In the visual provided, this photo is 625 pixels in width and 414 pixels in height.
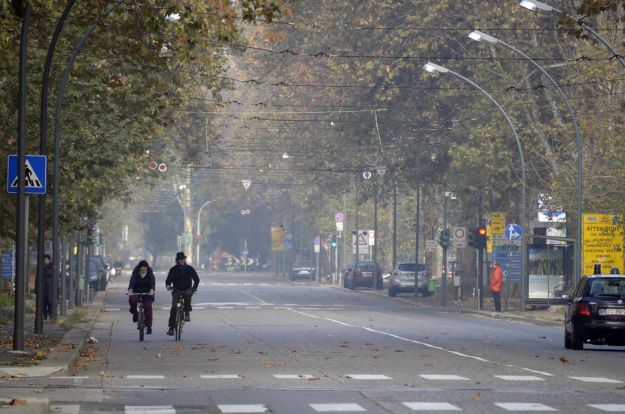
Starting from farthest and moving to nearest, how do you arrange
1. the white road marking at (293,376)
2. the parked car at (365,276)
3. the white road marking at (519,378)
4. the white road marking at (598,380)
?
the parked car at (365,276), the white road marking at (293,376), the white road marking at (519,378), the white road marking at (598,380)

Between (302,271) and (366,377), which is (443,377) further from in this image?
(302,271)

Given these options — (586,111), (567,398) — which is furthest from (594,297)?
(586,111)

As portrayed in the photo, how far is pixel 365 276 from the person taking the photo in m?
88.7

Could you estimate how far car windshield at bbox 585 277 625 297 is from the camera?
29812mm

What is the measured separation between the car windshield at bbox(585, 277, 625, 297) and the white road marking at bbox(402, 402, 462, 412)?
1352cm

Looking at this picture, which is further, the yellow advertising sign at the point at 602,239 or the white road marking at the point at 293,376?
the yellow advertising sign at the point at 602,239

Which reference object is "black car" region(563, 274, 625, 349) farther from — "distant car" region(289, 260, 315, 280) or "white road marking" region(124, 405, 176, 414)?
"distant car" region(289, 260, 315, 280)

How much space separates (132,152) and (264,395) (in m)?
24.4

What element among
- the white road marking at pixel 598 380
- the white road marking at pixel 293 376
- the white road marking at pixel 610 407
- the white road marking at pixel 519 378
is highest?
the white road marking at pixel 519 378

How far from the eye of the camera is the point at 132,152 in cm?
4188

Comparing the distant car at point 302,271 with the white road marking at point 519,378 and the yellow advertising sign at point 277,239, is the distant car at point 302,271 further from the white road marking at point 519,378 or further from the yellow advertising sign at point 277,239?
the white road marking at point 519,378

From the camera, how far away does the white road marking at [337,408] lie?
16.0 metres

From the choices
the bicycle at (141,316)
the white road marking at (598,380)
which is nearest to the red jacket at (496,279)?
the bicycle at (141,316)

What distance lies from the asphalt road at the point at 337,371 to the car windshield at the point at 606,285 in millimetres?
1123
